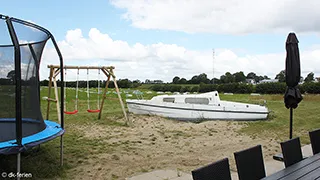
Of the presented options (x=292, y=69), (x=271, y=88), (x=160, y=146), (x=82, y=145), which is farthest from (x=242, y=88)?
(x=82, y=145)

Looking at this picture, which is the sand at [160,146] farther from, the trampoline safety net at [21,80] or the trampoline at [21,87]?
the trampoline safety net at [21,80]

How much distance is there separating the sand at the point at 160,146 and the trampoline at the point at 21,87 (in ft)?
3.28

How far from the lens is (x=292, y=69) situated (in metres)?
5.24

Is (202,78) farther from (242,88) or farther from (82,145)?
(82,145)

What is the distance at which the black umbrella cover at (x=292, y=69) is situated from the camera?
17.2 ft

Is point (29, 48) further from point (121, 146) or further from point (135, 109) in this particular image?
point (135, 109)

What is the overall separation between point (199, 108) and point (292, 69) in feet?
19.8

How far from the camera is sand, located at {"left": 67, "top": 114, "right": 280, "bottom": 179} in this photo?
4.89 m

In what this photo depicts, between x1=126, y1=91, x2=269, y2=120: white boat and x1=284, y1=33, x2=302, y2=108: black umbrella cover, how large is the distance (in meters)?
5.25

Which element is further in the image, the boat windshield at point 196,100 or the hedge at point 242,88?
the hedge at point 242,88

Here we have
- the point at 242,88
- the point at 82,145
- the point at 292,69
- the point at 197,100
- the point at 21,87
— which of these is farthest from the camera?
the point at 242,88

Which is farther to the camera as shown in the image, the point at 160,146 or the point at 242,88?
the point at 242,88

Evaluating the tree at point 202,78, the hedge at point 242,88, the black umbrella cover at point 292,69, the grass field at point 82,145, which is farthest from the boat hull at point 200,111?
the tree at point 202,78

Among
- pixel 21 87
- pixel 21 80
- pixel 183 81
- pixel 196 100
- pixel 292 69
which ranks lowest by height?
pixel 196 100
